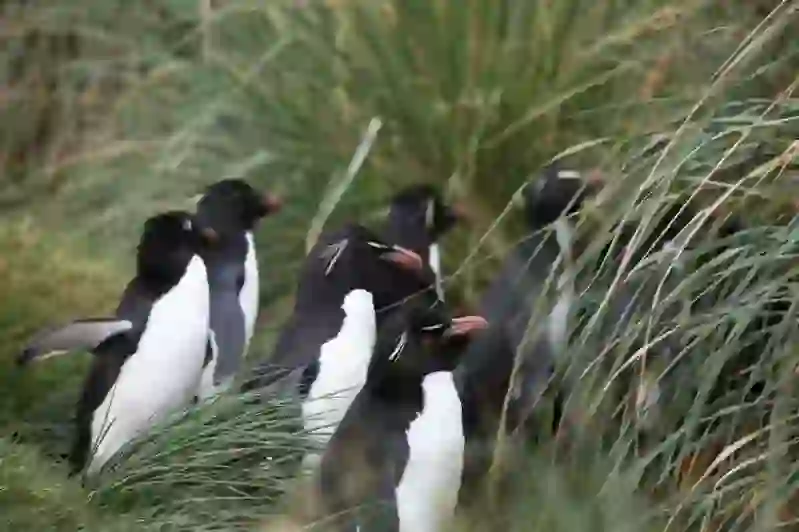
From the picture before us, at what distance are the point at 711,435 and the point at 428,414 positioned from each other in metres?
0.37

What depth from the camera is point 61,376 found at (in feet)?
7.72

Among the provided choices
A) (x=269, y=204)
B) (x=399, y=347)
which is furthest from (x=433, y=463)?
(x=269, y=204)

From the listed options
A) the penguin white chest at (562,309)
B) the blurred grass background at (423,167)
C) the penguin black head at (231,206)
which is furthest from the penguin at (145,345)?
the penguin white chest at (562,309)

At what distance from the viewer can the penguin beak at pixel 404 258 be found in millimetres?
2223

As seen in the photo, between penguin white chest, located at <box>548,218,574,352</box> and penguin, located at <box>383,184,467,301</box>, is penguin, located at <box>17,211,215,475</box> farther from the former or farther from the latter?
penguin white chest, located at <box>548,218,574,352</box>

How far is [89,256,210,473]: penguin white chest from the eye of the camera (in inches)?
83.2

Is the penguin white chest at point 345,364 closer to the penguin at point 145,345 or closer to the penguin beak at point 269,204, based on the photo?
the penguin at point 145,345

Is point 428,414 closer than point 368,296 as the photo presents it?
Yes

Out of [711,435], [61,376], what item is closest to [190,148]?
[61,376]

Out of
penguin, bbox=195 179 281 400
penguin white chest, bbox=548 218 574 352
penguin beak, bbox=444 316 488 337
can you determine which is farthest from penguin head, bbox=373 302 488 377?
penguin, bbox=195 179 281 400

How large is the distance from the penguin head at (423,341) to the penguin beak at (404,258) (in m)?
0.28

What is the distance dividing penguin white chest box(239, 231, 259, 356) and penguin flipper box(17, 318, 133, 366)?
12.8 inches

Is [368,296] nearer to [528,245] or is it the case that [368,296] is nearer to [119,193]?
[528,245]

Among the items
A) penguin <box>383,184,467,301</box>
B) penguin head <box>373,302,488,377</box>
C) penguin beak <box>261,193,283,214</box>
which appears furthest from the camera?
penguin beak <box>261,193,283,214</box>
